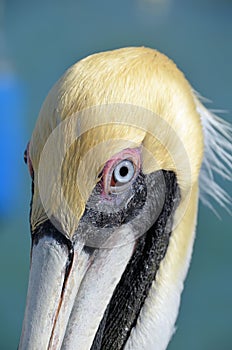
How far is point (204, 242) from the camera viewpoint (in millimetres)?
3881

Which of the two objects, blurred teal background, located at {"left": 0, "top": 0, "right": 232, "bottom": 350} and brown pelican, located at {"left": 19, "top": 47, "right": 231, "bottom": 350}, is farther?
blurred teal background, located at {"left": 0, "top": 0, "right": 232, "bottom": 350}

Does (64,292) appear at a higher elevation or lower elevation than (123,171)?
lower

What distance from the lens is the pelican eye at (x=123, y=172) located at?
47.8 inches

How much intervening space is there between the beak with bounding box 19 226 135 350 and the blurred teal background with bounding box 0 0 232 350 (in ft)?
6.42

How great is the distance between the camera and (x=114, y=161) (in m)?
1.19

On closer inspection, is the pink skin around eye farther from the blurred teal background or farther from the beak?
the blurred teal background

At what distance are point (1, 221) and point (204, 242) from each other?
115 cm

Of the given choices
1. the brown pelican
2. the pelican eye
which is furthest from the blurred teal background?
the pelican eye

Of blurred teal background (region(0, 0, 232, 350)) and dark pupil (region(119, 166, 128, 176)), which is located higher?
dark pupil (region(119, 166, 128, 176))

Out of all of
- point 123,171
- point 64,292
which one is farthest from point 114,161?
point 64,292

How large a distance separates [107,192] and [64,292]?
0.18 meters

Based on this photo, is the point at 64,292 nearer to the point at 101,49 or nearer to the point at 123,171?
the point at 123,171

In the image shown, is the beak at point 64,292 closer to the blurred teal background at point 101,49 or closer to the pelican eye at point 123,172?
the pelican eye at point 123,172

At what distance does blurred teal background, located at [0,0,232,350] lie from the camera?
3.51 metres
